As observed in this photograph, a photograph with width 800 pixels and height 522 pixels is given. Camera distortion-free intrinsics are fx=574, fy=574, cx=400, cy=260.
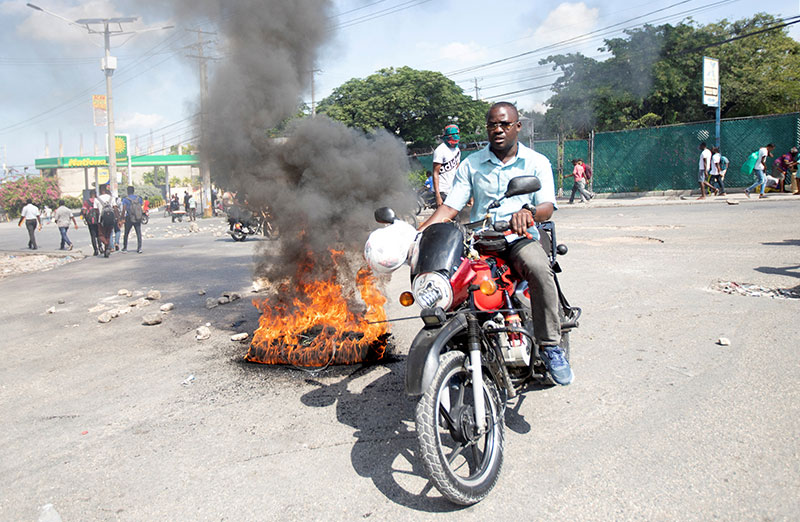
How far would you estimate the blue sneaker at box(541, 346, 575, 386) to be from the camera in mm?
3365

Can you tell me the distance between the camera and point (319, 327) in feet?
16.4

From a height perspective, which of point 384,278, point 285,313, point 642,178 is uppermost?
point 642,178

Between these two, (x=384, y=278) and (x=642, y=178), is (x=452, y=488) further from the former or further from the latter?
(x=642, y=178)

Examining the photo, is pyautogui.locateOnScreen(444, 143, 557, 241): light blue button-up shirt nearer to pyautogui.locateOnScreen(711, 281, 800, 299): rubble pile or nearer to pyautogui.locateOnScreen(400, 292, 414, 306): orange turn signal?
pyautogui.locateOnScreen(400, 292, 414, 306): orange turn signal

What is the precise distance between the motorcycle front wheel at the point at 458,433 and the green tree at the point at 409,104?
37830mm

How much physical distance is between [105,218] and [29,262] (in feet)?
8.74

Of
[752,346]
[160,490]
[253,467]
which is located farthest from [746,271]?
[160,490]

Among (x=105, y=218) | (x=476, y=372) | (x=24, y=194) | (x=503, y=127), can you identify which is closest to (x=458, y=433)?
(x=476, y=372)

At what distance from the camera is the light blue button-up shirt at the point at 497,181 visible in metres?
3.58

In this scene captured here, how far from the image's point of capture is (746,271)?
7152 millimetres

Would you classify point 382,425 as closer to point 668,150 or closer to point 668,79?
point 668,150

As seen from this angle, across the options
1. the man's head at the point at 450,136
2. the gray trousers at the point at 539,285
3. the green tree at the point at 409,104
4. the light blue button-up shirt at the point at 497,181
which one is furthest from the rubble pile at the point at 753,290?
the green tree at the point at 409,104

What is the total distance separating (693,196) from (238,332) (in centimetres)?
1837

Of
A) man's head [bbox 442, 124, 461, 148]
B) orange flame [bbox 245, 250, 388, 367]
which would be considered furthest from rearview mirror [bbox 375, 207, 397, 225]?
man's head [bbox 442, 124, 461, 148]
